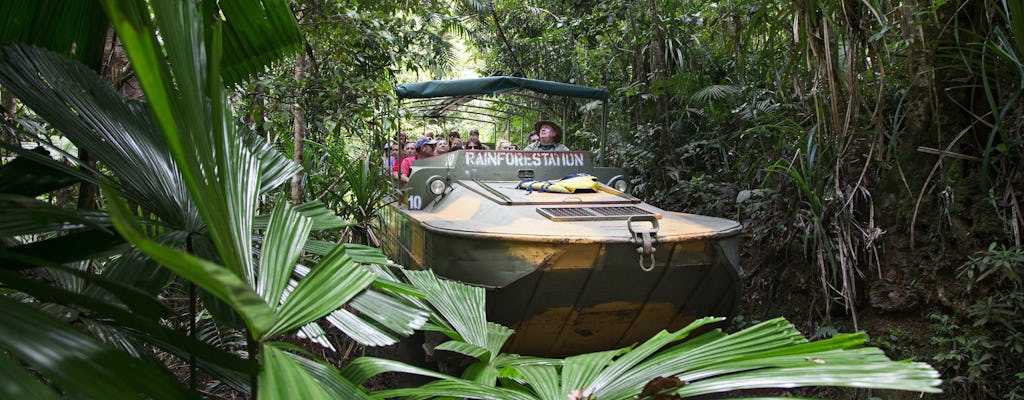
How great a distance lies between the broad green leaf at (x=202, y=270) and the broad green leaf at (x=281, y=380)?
22 centimetres

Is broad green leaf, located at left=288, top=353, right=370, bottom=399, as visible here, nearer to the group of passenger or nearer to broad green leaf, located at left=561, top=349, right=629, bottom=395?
broad green leaf, located at left=561, top=349, right=629, bottom=395

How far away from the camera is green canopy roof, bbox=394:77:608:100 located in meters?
5.05

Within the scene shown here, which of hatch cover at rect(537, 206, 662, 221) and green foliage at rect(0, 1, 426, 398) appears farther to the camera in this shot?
hatch cover at rect(537, 206, 662, 221)

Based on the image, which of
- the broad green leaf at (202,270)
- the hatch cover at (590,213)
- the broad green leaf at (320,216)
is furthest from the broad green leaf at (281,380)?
the hatch cover at (590,213)

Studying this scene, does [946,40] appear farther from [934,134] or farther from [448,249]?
[448,249]

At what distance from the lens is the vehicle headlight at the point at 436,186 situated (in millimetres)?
4812

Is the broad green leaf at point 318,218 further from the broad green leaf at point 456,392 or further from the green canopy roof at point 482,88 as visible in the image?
the green canopy roof at point 482,88

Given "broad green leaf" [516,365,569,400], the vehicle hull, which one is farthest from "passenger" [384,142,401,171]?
"broad green leaf" [516,365,569,400]

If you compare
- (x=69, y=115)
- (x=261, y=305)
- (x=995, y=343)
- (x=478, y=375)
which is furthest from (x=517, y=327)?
(x=261, y=305)

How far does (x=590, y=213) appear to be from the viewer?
3863mm

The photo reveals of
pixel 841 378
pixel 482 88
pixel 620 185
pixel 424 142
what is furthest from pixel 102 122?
pixel 424 142

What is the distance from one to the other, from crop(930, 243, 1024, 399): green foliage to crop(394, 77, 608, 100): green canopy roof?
3245mm

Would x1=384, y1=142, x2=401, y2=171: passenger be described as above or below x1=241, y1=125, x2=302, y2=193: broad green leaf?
below

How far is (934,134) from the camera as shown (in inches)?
147
